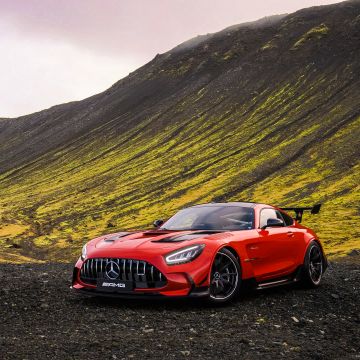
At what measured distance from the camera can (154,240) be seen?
308 inches

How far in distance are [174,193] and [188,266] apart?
140 ft

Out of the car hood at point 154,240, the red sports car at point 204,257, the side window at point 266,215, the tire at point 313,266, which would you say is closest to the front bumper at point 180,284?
the red sports car at point 204,257

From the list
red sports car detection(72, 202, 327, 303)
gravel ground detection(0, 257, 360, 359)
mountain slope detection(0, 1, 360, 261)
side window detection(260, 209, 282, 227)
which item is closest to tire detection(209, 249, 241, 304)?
red sports car detection(72, 202, 327, 303)

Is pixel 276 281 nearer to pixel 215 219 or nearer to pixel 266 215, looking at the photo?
pixel 266 215

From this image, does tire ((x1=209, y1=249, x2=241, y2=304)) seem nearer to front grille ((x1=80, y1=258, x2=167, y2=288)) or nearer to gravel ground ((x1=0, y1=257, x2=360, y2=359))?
gravel ground ((x1=0, y1=257, x2=360, y2=359))

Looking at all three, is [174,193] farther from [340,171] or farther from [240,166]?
[340,171]

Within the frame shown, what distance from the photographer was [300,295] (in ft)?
27.9

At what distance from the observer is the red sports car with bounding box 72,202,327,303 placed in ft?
23.9

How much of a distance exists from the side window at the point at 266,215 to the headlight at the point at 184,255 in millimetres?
1683

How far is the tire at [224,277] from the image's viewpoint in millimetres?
7477

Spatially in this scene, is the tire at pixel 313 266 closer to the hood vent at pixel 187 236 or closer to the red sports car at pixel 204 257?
the red sports car at pixel 204 257

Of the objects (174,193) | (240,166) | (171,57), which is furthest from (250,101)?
(171,57)

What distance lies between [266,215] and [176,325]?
3156 millimetres

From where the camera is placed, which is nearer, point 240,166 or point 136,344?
point 136,344
